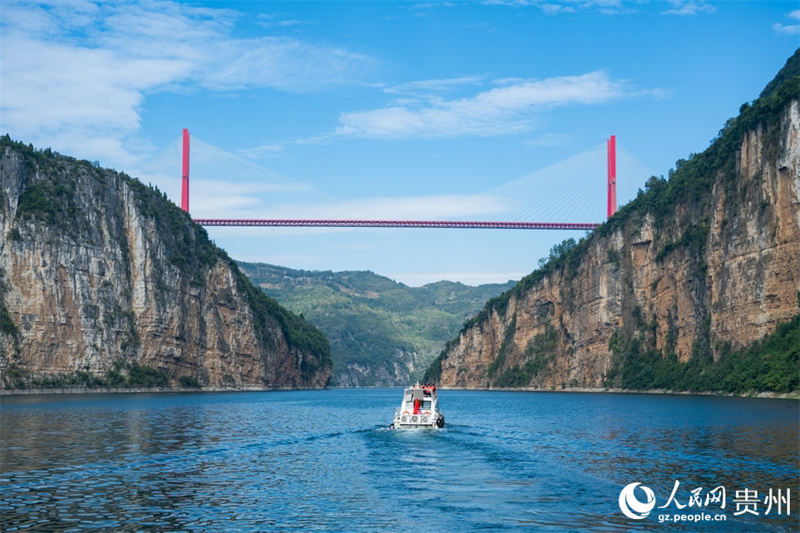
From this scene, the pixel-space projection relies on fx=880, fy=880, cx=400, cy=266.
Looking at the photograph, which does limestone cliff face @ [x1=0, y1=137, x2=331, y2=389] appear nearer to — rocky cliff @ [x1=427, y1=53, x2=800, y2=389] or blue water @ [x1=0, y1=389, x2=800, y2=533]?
rocky cliff @ [x1=427, y1=53, x2=800, y2=389]

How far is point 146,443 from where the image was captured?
115 ft

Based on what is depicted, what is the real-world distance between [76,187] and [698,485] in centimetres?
9329

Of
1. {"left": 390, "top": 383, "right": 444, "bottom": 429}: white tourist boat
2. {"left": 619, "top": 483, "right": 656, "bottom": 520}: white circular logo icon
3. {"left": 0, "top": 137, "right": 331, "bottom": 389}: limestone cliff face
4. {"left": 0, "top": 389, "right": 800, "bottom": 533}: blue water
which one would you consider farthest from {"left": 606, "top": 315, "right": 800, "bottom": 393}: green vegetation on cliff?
{"left": 0, "top": 137, "right": 331, "bottom": 389}: limestone cliff face

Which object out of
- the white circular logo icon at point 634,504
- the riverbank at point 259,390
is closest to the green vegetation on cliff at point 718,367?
the riverbank at point 259,390

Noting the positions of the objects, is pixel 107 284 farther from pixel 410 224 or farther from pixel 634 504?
pixel 634 504

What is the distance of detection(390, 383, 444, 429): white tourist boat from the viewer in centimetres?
4550

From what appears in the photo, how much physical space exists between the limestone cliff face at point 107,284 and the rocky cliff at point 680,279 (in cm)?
4464

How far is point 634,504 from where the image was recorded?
2159 cm

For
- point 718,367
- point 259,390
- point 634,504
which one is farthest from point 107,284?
point 634,504

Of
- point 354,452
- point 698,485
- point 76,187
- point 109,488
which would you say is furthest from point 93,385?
point 698,485

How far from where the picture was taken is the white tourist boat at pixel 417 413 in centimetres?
4550

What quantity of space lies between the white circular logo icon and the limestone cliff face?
262ft

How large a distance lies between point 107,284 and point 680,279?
65049mm

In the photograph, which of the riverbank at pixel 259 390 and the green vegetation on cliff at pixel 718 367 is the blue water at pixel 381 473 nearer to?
the green vegetation on cliff at pixel 718 367
